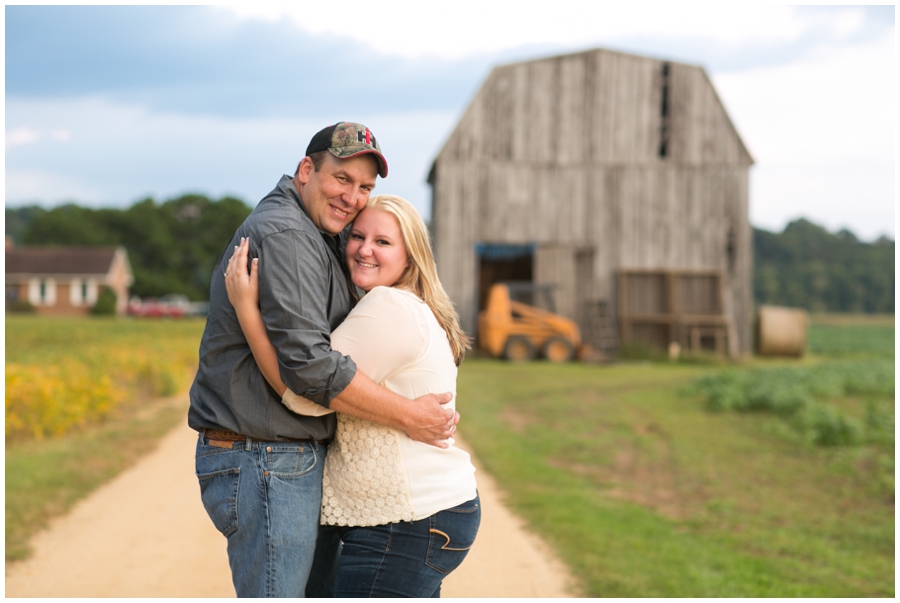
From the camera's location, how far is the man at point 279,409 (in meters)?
2.52

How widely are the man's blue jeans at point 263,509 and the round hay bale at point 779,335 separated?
2225 centimetres

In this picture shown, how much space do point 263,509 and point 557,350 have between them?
59.6 ft

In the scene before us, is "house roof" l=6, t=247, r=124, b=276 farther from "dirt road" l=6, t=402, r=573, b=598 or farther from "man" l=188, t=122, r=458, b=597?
"man" l=188, t=122, r=458, b=597

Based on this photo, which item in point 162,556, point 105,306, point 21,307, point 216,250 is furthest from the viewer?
point 216,250

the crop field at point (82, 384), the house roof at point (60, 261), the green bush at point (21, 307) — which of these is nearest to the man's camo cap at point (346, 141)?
Answer: the crop field at point (82, 384)

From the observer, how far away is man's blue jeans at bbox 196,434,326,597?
8.54ft

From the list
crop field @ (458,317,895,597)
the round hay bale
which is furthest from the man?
the round hay bale

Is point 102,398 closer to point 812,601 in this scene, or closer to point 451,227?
point 812,601

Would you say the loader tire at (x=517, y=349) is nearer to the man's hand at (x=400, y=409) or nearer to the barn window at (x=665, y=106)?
the barn window at (x=665, y=106)

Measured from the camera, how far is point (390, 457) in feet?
8.70

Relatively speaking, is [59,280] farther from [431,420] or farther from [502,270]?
[431,420]

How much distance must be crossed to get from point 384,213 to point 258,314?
55 centimetres

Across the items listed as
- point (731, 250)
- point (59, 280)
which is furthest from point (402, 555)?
point (59, 280)

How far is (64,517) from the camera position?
6.53 m
